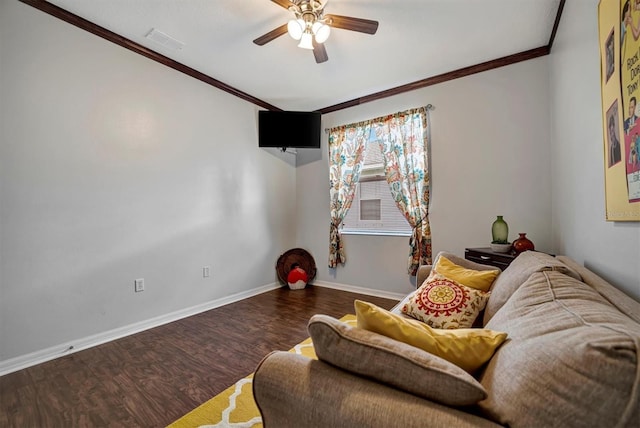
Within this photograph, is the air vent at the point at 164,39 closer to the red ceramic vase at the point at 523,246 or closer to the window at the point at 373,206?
the window at the point at 373,206

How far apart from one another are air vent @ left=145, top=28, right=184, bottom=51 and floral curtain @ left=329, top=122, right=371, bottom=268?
2.13 meters

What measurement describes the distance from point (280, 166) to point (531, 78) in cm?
321

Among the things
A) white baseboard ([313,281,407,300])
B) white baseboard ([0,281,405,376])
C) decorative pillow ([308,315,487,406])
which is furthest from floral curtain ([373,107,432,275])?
decorative pillow ([308,315,487,406])

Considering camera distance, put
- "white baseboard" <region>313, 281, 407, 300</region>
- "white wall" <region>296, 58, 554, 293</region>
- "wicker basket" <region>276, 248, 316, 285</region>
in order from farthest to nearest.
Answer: "wicker basket" <region>276, 248, 316, 285</region> → "white baseboard" <region>313, 281, 407, 300</region> → "white wall" <region>296, 58, 554, 293</region>

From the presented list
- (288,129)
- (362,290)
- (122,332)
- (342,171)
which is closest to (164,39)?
(288,129)

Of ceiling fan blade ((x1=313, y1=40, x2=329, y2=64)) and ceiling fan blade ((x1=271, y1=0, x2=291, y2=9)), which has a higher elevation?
ceiling fan blade ((x1=271, y1=0, x2=291, y2=9))

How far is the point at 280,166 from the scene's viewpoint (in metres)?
4.16

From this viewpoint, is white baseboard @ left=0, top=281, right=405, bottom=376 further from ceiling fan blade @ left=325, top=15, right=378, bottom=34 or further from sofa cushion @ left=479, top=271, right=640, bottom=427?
ceiling fan blade @ left=325, top=15, right=378, bottom=34

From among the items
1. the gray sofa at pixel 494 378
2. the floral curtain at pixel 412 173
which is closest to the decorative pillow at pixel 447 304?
the gray sofa at pixel 494 378

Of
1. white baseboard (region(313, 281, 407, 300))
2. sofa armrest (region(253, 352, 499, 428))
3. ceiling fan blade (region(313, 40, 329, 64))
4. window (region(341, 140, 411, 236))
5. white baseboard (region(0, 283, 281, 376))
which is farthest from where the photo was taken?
window (region(341, 140, 411, 236))

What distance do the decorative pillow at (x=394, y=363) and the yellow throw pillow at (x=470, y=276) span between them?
1128 mm

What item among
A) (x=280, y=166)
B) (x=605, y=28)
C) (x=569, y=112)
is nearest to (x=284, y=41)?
(x=280, y=166)

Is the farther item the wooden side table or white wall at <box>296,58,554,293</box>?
white wall at <box>296,58,554,293</box>

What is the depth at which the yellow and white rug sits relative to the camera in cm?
140
